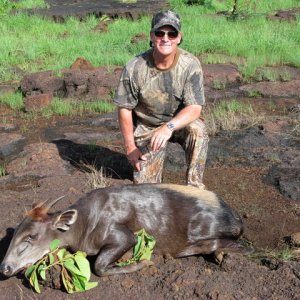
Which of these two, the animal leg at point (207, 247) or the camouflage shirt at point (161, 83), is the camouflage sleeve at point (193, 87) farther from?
the animal leg at point (207, 247)

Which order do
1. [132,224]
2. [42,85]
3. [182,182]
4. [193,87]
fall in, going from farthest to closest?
1. [42,85]
2. [182,182]
3. [193,87]
4. [132,224]

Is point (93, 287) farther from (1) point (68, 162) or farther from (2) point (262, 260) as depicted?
(1) point (68, 162)

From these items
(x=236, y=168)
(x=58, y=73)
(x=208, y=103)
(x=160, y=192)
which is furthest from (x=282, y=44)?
(x=160, y=192)

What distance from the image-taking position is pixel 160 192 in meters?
4.68

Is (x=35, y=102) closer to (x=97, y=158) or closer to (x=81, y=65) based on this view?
(x=81, y=65)

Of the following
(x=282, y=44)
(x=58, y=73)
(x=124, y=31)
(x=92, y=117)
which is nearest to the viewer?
(x=92, y=117)

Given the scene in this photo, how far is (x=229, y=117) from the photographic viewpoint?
25.3 feet

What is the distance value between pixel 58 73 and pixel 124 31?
4.90 meters

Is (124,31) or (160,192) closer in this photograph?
(160,192)

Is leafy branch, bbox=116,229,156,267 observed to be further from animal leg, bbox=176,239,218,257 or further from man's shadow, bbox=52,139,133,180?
man's shadow, bbox=52,139,133,180

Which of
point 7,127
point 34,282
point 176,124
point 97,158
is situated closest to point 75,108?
point 7,127

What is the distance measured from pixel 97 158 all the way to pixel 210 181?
1520 mm

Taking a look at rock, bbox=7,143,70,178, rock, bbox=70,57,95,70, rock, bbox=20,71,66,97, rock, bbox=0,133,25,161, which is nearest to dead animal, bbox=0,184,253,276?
rock, bbox=7,143,70,178

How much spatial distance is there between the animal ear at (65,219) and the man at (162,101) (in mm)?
1572
